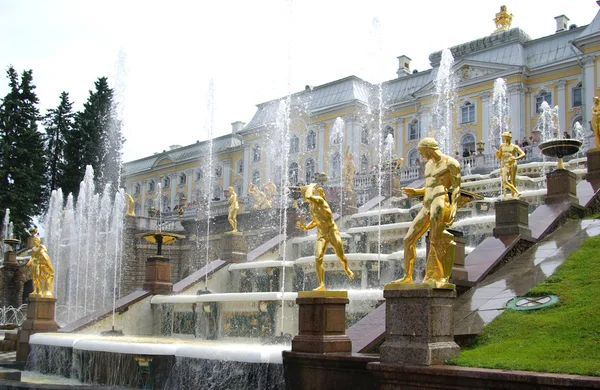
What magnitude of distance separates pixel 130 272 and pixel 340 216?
1226 centimetres

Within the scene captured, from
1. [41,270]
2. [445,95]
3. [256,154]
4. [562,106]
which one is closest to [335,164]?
[445,95]

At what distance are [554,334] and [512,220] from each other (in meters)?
4.57

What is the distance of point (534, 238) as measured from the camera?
1220 cm

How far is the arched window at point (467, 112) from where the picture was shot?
48.9 meters

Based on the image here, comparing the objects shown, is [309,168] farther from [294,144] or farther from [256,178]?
[256,178]

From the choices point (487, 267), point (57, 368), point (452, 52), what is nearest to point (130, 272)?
point (57, 368)

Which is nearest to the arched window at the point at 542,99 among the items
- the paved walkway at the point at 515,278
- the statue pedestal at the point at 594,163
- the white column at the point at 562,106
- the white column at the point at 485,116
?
the white column at the point at 562,106

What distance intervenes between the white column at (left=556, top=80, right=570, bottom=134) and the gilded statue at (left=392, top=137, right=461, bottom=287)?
39.9 meters

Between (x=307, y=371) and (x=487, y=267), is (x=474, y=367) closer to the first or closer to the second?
(x=307, y=371)

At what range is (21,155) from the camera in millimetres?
42094

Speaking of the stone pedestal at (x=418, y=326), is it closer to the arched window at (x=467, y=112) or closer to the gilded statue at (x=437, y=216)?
the gilded statue at (x=437, y=216)

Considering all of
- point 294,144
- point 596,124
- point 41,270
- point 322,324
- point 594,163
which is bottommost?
point 322,324

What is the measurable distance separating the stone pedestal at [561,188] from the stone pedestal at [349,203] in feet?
35.3

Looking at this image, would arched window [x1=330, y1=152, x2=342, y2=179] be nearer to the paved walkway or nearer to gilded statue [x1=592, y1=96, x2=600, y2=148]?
gilded statue [x1=592, y1=96, x2=600, y2=148]
